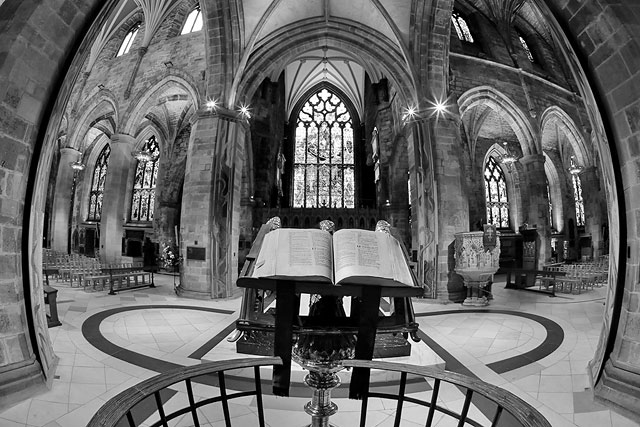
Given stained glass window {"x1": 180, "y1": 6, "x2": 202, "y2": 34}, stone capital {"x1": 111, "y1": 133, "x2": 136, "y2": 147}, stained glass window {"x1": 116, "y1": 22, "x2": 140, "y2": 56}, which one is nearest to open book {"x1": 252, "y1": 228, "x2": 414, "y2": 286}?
stone capital {"x1": 111, "y1": 133, "x2": 136, "y2": 147}

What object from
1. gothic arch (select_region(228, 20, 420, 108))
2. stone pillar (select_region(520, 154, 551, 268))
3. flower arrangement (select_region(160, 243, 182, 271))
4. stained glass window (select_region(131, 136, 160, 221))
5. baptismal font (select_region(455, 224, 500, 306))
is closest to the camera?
baptismal font (select_region(455, 224, 500, 306))

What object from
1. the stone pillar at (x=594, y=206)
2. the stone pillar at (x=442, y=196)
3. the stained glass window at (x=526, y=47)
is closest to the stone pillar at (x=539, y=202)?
the stone pillar at (x=594, y=206)

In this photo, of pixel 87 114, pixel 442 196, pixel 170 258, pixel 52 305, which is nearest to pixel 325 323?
pixel 52 305

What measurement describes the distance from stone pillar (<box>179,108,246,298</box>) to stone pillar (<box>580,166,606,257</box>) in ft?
62.4

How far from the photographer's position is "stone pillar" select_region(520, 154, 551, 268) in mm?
13648

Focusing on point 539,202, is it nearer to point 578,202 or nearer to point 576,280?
point 576,280

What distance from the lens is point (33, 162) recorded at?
341 centimetres

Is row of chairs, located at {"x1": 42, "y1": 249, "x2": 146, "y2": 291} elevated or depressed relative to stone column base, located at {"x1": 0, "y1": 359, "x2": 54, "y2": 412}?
elevated

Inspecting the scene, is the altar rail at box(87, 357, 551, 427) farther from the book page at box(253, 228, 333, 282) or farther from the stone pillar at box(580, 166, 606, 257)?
the stone pillar at box(580, 166, 606, 257)

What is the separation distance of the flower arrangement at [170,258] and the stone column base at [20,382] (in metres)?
6.48

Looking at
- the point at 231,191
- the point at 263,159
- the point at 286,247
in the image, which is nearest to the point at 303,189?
the point at 263,159

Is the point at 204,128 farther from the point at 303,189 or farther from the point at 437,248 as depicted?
the point at 303,189

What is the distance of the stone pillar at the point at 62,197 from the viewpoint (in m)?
14.6

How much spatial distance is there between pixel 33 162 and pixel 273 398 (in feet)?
12.1
